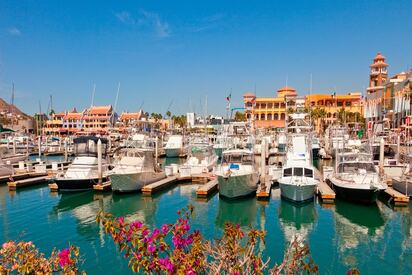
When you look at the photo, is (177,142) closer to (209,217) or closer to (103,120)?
(209,217)

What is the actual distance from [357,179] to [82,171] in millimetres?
24705

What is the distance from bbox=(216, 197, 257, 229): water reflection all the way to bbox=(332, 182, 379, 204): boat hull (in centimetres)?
713

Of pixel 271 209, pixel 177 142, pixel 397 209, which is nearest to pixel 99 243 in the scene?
pixel 271 209

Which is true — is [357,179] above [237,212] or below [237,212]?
above

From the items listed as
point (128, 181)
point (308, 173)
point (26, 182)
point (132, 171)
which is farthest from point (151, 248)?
point (26, 182)

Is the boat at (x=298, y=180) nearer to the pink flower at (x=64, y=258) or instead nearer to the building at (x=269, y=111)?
the pink flower at (x=64, y=258)

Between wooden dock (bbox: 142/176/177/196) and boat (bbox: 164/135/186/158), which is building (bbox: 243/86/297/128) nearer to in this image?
boat (bbox: 164/135/186/158)

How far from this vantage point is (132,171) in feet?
99.3

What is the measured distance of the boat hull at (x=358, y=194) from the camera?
82.5ft

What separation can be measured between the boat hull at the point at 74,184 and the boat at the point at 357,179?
22.5 metres

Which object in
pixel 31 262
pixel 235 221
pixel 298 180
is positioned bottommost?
pixel 235 221

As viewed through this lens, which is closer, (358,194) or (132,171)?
(358,194)

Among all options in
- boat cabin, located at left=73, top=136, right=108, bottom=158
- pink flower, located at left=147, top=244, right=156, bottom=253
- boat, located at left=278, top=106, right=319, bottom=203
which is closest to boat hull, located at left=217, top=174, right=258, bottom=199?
boat, located at left=278, top=106, right=319, bottom=203

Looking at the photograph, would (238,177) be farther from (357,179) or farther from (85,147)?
(85,147)
